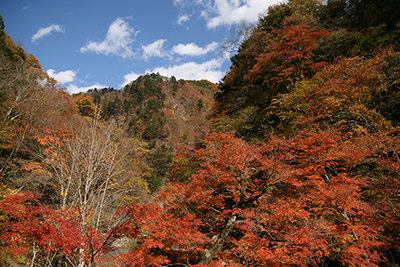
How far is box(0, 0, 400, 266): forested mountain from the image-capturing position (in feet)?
13.9

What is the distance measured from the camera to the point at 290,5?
16875 millimetres

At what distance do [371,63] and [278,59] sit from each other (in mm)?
5842

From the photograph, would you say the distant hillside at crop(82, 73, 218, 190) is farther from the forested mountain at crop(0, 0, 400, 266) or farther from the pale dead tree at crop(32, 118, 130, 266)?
the pale dead tree at crop(32, 118, 130, 266)

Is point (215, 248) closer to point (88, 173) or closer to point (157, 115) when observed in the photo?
point (88, 173)

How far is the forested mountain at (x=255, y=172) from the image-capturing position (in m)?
4.25

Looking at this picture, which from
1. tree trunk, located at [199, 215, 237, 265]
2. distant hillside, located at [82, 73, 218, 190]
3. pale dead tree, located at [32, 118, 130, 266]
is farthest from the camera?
distant hillside, located at [82, 73, 218, 190]

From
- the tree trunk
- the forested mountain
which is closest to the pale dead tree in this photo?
the forested mountain

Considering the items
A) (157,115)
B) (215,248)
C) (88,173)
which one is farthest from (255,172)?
(157,115)

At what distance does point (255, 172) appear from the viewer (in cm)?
716

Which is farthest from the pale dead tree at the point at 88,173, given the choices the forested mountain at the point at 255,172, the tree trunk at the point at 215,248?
the tree trunk at the point at 215,248

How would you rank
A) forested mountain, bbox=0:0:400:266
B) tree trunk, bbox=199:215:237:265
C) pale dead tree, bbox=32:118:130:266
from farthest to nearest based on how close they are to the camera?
tree trunk, bbox=199:215:237:265
forested mountain, bbox=0:0:400:266
pale dead tree, bbox=32:118:130:266

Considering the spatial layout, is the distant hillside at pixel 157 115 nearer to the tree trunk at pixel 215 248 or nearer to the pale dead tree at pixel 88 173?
the tree trunk at pixel 215 248

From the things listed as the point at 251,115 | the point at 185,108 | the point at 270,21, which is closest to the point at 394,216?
the point at 251,115

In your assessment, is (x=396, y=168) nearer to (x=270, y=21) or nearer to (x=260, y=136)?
(x=260, y=136)
